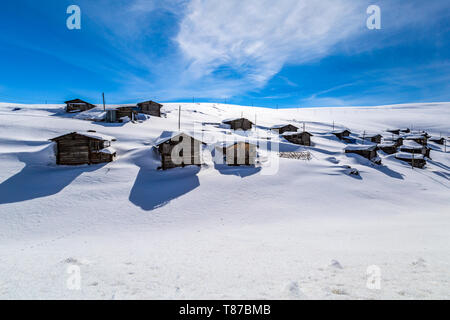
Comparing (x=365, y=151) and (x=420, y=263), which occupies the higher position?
(x=365, y=151)

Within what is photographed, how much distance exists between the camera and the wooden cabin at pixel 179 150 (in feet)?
64.3

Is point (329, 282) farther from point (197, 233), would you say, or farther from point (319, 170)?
point (319, 170)

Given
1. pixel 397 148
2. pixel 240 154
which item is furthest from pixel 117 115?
pixel 397 148

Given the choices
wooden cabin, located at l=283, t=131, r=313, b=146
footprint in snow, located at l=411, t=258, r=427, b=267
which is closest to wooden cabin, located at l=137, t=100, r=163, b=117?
wooden cabin, located at l=283, t=131, r=313, b=146

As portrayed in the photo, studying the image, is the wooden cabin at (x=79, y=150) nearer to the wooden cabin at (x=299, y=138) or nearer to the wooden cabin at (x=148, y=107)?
the wooden cabin at (x=148, y=107)

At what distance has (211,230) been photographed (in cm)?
986

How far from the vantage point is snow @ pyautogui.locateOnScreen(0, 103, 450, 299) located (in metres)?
4.42

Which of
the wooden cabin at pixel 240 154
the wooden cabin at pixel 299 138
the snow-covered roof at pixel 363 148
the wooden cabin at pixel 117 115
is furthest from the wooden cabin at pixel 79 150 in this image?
the snow-covered roof at pixel 363 148

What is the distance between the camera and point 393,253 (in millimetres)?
5969

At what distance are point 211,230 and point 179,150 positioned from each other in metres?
11.9

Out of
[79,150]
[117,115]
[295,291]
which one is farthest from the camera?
[117,115]

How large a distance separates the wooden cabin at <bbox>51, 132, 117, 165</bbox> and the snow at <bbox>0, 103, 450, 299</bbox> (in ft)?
3.70

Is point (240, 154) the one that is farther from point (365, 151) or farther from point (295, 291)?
point (365, 151)
